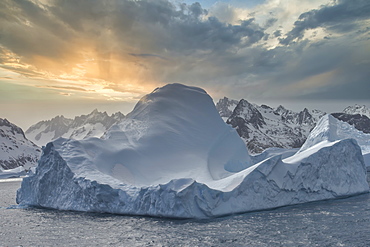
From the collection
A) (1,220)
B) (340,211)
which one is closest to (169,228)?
(340,211)

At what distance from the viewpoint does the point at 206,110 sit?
36.9 m

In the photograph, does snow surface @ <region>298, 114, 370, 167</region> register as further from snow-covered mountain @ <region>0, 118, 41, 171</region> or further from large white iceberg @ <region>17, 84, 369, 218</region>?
snow-covered mountain @ <region>0, 118, 41, 171</region>

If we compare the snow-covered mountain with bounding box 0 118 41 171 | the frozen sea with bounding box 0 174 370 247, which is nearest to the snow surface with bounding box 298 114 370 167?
the frozen sea with bounding box 0 174 370 247

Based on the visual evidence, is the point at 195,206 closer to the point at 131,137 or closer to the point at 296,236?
the point at 296,236

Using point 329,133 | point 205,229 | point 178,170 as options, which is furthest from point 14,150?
point 205,229

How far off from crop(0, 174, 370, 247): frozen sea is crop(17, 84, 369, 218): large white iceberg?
1135 mm

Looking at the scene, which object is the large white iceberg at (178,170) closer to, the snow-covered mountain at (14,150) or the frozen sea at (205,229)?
the frozen sea at (205,229)

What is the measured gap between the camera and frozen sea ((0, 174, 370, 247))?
16594 millimetres

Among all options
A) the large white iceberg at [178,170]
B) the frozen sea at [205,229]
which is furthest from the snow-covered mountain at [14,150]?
the frozen sea at [205,229]

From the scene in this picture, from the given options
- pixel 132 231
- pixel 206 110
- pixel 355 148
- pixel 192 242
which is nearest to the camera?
pixel 192 242

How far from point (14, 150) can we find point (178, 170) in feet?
441

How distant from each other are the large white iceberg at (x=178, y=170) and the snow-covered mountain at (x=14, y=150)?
11108 centimetres

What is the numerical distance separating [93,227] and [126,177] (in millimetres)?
7826

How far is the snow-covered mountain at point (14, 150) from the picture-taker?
426 feet
